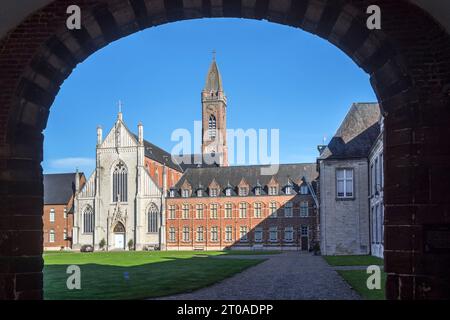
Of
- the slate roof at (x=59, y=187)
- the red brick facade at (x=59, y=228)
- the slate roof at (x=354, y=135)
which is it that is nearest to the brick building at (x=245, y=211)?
the red brick facade at (x=59, y=228)

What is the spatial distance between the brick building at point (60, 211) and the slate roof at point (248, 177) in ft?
53.2

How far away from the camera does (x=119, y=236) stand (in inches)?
2793

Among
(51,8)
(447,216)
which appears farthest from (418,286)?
(51,8)

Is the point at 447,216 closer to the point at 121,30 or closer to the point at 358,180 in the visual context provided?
the point at 121,30

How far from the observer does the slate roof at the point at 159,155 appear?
247 ft

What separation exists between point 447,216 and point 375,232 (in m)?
27.6

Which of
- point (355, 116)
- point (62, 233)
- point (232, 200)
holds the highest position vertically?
point (355, 116)

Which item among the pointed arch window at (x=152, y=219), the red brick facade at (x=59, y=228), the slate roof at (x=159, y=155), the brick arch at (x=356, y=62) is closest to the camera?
the brick arch at (x=356, y=62)

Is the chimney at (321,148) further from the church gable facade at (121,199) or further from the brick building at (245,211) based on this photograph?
the church gable facade at (121,199)

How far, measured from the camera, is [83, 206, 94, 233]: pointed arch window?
71.8m

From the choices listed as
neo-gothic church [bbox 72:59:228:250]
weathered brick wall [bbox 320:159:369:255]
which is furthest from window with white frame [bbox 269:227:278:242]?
weathered brick wall [bbox 320:159:369:255]

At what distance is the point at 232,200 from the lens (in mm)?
70688

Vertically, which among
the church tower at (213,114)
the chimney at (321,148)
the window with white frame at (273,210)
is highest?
the church tower at (213,114)

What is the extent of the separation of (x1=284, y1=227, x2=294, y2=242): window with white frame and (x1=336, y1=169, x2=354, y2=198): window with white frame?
30357mm
